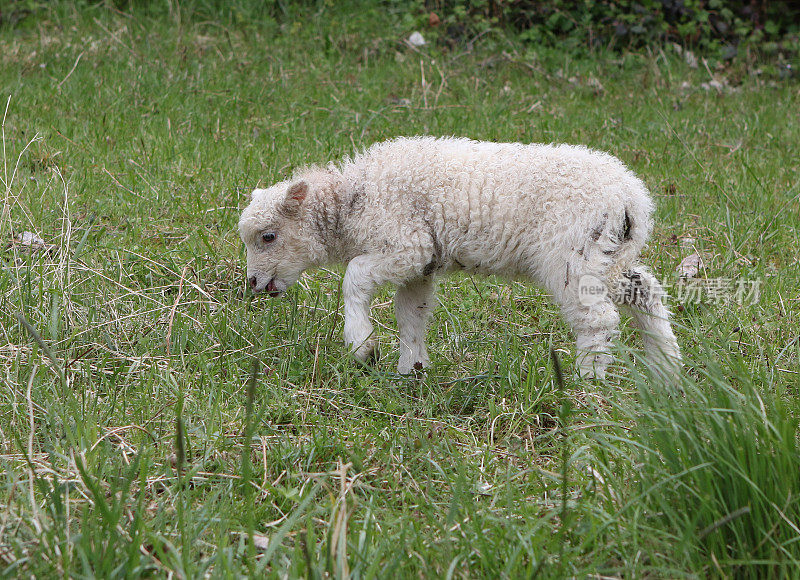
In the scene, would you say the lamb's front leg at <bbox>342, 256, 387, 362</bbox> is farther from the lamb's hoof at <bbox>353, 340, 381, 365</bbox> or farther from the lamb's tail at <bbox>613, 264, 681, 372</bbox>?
the lamb's tail at <bbox>613, 264, 681, 372</bbox>

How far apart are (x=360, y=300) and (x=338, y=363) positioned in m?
0.30

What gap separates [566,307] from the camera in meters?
3.84

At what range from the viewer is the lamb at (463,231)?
3766 mm

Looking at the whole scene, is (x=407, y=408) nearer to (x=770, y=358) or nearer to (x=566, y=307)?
(x=566, y=307)

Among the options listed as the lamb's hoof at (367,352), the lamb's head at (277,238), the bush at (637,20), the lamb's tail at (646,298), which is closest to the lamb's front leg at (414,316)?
the lamb's hoof at (367,352)

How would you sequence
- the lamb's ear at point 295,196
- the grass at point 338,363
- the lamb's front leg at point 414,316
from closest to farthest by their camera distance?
the grass at point 338,363
the lamb's ear at point 295,196
the lamb's front leg at point 414,316

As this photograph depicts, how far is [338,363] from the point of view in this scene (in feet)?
13.2

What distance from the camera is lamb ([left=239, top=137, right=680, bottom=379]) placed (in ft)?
12.4

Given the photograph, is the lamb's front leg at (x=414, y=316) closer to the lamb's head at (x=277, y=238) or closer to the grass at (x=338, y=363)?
the grass at (x=338, y=363)

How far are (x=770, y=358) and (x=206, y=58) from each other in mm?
6616

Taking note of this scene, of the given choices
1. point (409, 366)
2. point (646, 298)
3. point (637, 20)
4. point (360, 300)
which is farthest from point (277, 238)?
point (637, 20)

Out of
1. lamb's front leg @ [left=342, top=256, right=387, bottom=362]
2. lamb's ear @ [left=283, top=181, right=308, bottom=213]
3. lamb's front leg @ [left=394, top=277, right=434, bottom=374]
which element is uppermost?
lamb's ear @ [left=283, top=181, right=308, bottom=213]

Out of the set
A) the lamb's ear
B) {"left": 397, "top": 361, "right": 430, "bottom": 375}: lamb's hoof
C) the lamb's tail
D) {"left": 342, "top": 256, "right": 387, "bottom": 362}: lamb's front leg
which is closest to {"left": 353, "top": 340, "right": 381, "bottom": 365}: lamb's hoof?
{"left": 342, "top": 256, "right": 387, "bottom": 362}: lamb's front leg

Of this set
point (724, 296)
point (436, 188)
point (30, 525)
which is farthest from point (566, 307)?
point (30, 525)
